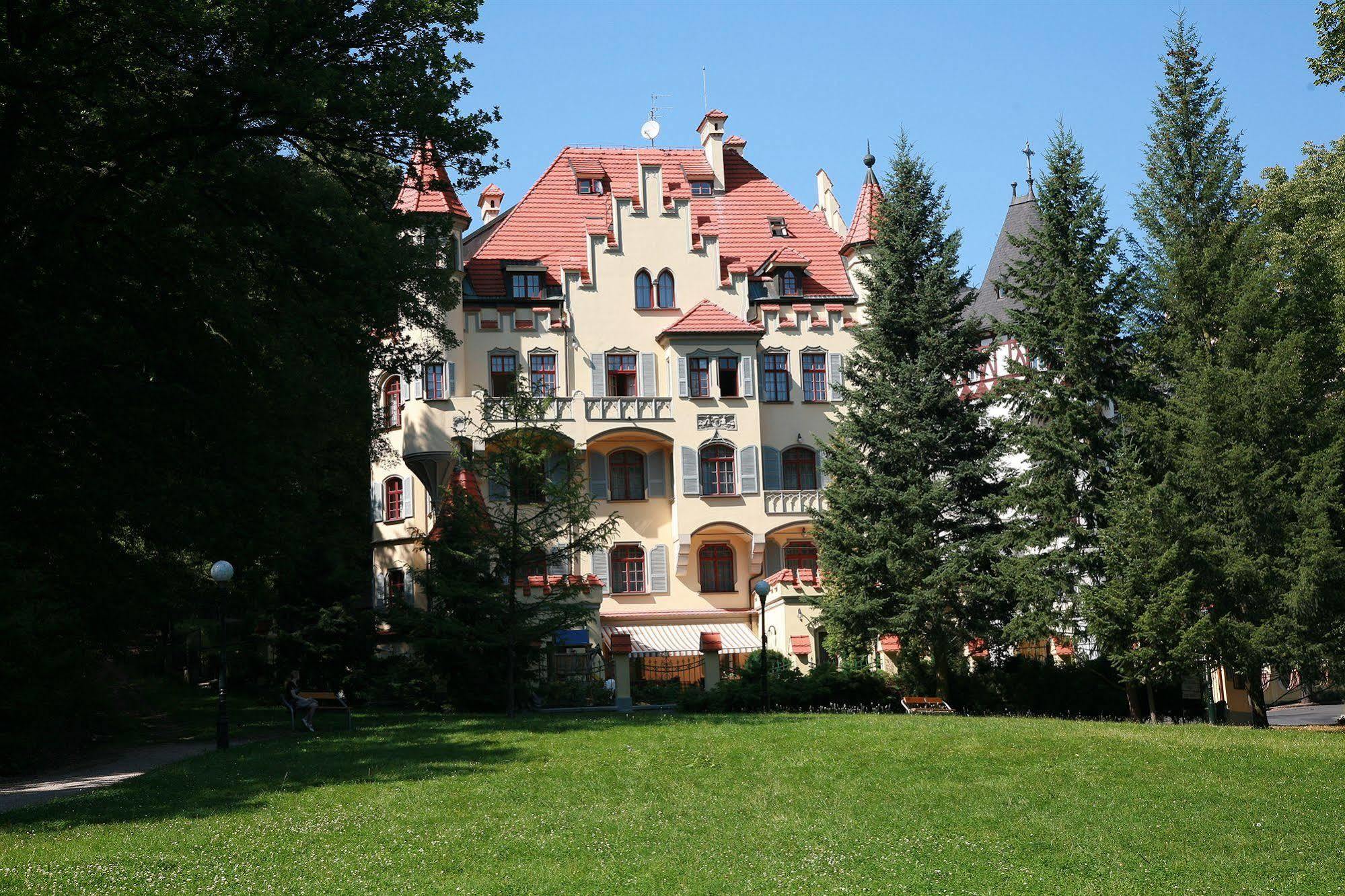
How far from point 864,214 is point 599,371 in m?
10.9

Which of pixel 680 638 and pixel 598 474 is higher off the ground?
pixel 598 474

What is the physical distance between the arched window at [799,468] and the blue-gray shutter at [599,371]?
6365 mm

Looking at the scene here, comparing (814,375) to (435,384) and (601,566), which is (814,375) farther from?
(435,384)

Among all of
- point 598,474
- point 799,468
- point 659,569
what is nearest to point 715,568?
point 659,569

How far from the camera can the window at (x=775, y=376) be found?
41.9 metres

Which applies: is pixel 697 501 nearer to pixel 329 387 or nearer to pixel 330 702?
pixel 330 702

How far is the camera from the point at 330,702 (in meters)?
24.2

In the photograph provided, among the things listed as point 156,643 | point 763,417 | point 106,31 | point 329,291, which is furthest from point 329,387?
point 156,643

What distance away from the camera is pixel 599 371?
40875mm

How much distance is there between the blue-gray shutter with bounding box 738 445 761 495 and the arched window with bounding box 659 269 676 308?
18.3 ft

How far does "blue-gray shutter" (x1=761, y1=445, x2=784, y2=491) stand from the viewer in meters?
41.1

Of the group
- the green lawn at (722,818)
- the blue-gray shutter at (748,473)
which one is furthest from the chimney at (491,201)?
the green lawn at (722,818)

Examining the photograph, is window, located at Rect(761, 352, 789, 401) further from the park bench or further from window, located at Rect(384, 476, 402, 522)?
the park bench

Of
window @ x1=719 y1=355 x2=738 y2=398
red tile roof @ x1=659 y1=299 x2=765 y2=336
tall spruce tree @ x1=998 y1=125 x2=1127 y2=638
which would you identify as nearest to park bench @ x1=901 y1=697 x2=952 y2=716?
Result: tall spruce tree @ x1=998 y1=125 x2=1127 y2=638
